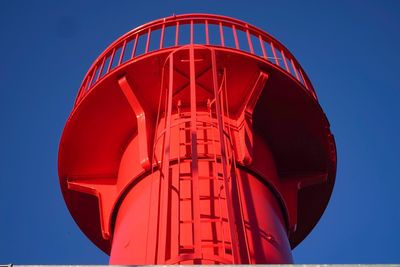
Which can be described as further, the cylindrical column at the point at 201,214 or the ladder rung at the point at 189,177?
the ladder rung at the point at 189,177

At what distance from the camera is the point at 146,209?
6.10 m

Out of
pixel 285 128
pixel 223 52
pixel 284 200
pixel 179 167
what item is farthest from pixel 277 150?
pixel 179 167

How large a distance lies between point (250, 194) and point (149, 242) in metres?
1.32

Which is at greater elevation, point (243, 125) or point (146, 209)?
point (243, 125)

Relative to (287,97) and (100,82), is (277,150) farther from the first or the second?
(100,82)

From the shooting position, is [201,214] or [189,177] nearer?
[201,214]

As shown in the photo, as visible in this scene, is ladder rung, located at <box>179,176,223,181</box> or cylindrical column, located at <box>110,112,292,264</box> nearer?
cylindrical column, located at <box>110,112,292,264</box>

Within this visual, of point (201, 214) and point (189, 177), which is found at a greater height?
point (189, 177)

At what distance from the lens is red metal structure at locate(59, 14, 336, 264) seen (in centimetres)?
584

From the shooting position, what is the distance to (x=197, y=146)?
255 inches

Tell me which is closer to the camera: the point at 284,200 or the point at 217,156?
the point at 217,156

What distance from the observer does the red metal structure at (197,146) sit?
5.84 meters

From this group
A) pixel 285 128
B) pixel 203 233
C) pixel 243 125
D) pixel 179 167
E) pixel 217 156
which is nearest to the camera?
pixel 203 233

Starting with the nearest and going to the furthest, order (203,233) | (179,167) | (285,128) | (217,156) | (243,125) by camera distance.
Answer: (203,233) → (179,167) → (217,156) → (243,125) → (285,128)
